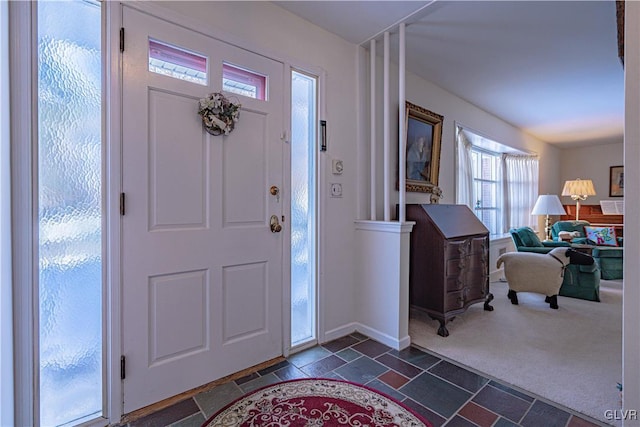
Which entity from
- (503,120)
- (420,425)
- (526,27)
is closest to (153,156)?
(420,425)

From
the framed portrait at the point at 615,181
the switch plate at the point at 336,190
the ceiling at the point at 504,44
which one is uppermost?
the ceiling at the point at 504,44

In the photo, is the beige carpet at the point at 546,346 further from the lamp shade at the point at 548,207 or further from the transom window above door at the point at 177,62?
the transom window above door at the point at 177,62

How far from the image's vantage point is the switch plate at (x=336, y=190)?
2368 millimetres

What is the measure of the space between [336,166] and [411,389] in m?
1.60

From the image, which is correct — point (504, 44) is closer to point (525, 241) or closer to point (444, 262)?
point (444, 262)

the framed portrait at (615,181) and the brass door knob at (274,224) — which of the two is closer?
the brass door knob at (274,224)


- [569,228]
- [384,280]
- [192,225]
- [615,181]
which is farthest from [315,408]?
[615,181]

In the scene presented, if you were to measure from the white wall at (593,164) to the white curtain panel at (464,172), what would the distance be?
3969 millimetres

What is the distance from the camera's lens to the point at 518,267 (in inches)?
123

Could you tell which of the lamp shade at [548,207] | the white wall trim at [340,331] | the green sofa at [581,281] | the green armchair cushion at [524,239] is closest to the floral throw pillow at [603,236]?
the lamp shade at [548,207]

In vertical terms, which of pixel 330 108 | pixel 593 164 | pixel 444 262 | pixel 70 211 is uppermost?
pixel 593 164

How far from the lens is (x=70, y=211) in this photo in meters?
1.40

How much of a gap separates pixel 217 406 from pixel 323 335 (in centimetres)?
95

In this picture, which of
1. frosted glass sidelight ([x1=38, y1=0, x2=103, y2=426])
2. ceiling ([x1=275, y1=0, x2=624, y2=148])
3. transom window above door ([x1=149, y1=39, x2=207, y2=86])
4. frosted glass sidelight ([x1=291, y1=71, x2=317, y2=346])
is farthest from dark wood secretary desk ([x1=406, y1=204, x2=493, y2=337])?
frosted glass sidelight ([x1=38, y1=0, x2=103, y2=426])
